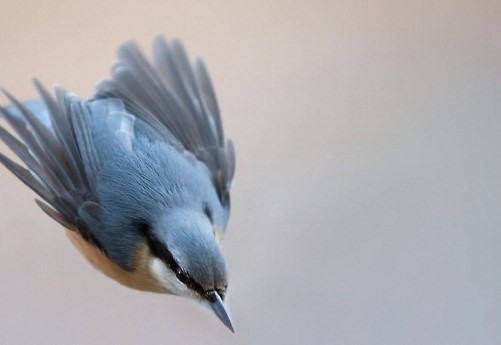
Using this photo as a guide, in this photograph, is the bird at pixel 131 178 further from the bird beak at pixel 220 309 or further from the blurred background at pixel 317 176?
the blurred background at pixel 317 176

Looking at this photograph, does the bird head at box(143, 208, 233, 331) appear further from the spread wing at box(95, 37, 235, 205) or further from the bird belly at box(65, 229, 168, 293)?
the spread wing at box(95, 37, 235, 205)

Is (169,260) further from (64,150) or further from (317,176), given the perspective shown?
(317,176)

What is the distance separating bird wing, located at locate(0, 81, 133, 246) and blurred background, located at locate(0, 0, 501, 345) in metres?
0.39

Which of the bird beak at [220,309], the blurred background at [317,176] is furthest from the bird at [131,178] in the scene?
the blurred background at [317,176]

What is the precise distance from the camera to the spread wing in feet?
3.74

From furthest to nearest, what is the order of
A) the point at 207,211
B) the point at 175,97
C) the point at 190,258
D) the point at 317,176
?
the point at 317,176 → the point at 175,97 → the point at 207,211 → the point at 190,258

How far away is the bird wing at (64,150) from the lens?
102 cm

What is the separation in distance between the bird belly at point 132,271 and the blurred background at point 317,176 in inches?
10.3

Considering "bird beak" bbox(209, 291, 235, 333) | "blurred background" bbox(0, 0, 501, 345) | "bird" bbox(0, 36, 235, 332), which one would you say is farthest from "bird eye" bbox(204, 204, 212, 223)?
"blurred background" bbox(0, 0, 501, 345)

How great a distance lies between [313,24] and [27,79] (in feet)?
2.04

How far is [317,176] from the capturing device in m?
1.64

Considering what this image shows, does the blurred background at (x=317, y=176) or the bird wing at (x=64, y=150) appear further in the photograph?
the blurred background at (x=317, y=176)

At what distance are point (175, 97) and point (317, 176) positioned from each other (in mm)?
545

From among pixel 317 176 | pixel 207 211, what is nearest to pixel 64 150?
pixel 207 211
